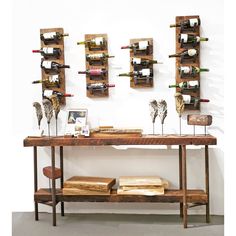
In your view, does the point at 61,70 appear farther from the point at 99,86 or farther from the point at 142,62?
the point at 142,62

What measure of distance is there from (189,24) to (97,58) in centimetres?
98

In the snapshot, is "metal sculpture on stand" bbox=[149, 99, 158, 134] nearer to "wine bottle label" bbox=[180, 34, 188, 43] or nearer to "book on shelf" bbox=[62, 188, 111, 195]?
"wine bottle label" bbox=[180, 34, 188, 43]

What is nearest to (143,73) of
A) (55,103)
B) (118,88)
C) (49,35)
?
(118,88)

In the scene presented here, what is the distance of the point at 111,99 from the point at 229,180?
2.87 m

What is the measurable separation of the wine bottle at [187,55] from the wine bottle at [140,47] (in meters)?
0.25

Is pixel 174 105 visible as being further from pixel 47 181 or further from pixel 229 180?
pixel 229 180

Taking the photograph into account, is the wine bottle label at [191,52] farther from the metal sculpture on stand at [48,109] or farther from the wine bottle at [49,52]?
the metal sculpture on stand at [48,109]

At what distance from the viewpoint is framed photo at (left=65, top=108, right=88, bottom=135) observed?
3611 millimetres

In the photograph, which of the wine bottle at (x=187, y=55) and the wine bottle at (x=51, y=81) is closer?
the wine bottle at (x=187, y=55)

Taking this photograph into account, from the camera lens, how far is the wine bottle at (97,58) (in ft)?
12.4

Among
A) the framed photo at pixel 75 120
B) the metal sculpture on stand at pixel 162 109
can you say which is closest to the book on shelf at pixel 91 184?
the framed photo at pixel 75 120

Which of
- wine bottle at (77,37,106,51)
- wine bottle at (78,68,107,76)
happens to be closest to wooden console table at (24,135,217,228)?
wine bottle at (78,68,107,76)

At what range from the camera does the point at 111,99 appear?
3859 millimetres

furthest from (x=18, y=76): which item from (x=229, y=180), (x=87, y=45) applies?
(x=229, y=180)
